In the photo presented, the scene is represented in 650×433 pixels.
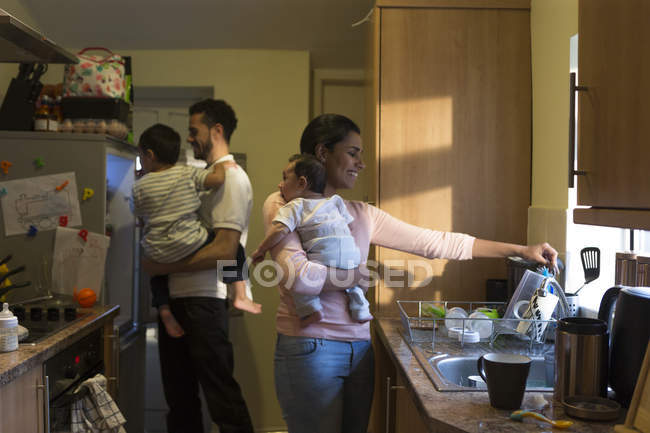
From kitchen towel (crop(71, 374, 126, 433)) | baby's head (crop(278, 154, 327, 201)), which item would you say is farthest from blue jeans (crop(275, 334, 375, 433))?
kitchen towel (crop(71, 374, 126, 433))

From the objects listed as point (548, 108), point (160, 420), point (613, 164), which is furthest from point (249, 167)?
point (613, 164)

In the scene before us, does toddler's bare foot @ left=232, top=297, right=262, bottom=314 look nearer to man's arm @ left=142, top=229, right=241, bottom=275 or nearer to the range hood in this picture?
man's arm @ left=142, top=229, right=241, bottom=275

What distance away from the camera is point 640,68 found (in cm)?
120

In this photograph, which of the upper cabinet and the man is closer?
the upper cabinet

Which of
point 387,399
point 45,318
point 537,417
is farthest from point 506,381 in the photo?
point 45,318

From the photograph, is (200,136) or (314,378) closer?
(314,378)

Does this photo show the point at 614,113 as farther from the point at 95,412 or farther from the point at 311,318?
the point at 95,412

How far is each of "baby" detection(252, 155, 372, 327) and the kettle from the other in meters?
0.69

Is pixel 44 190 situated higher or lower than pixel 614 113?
lower

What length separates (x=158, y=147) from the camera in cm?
258

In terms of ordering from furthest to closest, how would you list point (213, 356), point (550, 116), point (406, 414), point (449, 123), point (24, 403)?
point (213, 356) < point (449, 123) < point (550, 116) < point (406, 414) < point (24, 403)

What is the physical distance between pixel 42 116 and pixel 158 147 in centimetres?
49

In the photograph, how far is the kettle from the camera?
127cm

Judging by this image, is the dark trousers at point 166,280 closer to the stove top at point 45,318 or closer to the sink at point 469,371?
the stove top at point 45,318
